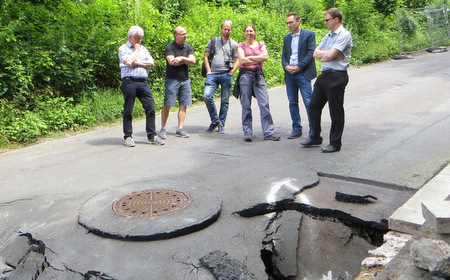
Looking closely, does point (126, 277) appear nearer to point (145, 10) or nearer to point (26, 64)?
point (26, 64)

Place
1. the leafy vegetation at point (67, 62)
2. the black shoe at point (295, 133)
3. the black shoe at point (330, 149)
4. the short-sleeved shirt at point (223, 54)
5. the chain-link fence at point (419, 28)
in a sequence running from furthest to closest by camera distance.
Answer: the chain-link fence at point (419, 28) < the leafy vegetation at point (67, 62) < the short-sleeved shirt at point (223, 54) < the black shoe at point (295, 133) < the black shoe at point (330, 149)

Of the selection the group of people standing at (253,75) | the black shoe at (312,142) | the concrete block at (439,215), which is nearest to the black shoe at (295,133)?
the group of people standing at (253,75)

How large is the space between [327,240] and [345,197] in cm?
79

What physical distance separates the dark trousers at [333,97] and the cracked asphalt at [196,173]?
0.36m

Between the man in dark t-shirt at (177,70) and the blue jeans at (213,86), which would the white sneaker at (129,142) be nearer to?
the man in dark t-shirt at (177,70)

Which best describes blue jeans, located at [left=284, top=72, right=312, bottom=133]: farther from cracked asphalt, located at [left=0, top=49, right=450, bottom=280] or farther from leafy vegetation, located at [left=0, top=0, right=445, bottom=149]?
leafy vegetation, located at [left=0, top=0, right=445, bottom=149]

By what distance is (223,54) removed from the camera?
8320 millimetres

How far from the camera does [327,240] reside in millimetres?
4164

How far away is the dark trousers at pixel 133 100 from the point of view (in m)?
7.53

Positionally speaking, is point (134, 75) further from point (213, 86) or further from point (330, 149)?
point (330, 149)

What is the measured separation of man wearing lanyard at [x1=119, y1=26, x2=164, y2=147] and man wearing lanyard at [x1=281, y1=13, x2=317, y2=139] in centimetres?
228

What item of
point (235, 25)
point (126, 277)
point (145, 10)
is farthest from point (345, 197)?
point (235, 25)

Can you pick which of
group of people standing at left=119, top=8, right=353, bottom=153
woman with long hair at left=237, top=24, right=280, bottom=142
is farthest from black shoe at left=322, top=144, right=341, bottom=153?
woman with long hair at left=237, top=24, right=280, bottom=142

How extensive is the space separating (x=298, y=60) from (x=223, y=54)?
150cm
